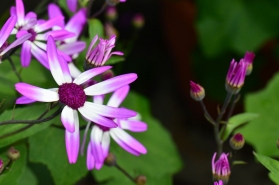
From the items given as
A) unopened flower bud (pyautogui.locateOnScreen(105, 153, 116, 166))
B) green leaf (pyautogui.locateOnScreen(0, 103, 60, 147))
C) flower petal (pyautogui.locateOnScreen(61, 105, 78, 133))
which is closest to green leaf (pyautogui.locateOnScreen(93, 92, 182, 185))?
unopened flower bud (pyautogui.locateOnScreen(105, 153, 116, 166))

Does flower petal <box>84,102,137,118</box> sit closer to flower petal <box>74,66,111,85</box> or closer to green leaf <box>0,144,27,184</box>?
flower petal <box>74,66,111,85</box>

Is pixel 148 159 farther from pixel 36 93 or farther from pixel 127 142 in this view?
pixel 36 93

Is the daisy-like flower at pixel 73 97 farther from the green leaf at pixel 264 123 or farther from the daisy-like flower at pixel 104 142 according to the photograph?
the green leaf at pixel 264 123

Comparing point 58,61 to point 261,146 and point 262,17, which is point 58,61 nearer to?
point 261,146

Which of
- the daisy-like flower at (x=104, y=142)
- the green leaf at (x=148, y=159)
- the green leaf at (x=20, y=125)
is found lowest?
the green leaf at (x=148, y=159)

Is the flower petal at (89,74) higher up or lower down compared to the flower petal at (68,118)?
higher up

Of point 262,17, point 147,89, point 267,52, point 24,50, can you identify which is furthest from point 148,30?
point 24,50

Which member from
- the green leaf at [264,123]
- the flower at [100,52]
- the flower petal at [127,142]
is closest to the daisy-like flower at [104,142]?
the flower petal at [127,142]
